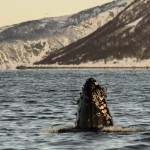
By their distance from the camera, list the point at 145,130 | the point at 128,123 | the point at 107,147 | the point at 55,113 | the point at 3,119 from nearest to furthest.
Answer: the point at 107,147 → the point at 145,130 → the point at 128,123 → the point at 3,119 → the point at 55,113

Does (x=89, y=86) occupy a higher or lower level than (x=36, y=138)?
higher

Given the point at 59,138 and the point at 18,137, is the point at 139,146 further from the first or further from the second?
the point at 18,137

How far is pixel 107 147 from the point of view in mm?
27609

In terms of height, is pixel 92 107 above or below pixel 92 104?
below

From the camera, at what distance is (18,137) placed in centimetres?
3216

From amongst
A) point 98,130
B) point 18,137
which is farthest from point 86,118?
point 18,137

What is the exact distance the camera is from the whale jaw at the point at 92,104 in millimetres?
27828

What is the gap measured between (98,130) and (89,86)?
8.52ft

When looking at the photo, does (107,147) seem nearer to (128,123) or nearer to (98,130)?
(98,130)

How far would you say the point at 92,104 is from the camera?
27984 millimetres

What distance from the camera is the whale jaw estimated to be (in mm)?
27828

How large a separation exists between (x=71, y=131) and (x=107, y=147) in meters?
4.81

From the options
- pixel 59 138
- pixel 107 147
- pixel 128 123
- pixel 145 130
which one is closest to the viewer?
pixel 107 147

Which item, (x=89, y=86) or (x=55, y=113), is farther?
(x=55, y=113)
